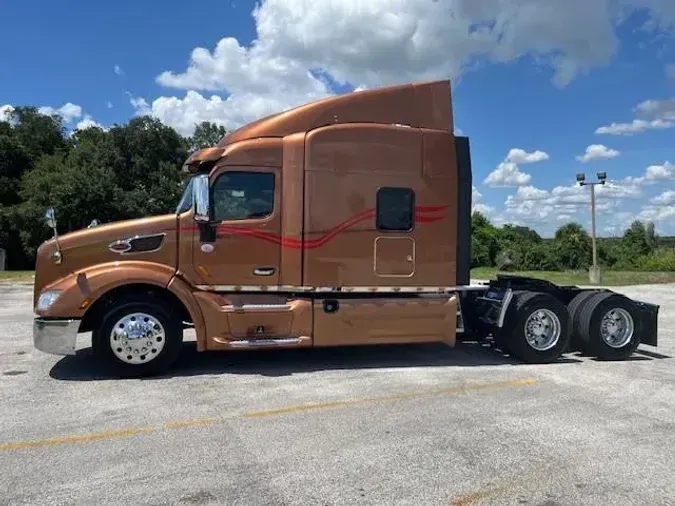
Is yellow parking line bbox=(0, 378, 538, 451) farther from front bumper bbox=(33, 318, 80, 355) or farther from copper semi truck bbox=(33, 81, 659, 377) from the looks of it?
front bumper bbox=(33, 318, 80, 355)

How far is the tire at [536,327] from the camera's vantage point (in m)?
8.44

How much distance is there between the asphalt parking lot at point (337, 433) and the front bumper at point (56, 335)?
0.43 m

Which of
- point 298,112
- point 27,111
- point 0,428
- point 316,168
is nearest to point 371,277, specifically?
point 316,168

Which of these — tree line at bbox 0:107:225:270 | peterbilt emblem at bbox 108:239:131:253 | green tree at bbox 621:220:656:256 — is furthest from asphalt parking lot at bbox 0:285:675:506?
green tree at bbox 621:220:656:256

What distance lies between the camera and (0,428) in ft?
17.8

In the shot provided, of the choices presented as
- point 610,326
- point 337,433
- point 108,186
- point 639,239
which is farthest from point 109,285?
point 639,239

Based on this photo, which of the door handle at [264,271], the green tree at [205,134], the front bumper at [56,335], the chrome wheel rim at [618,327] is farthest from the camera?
the green tree at [205,134]

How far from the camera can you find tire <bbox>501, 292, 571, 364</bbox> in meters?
8.44

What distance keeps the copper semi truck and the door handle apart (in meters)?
0.02

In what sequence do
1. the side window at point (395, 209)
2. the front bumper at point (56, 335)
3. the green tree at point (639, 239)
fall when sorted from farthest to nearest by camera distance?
the green tree at point (639, 239), the side window at point (395, 209), the front bumper at point (56, 335)

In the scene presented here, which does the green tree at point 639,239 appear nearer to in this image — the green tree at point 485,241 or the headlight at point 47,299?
the green tree at point 485,241

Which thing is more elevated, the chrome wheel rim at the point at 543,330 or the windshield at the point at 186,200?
the windshield at the point at 186,200

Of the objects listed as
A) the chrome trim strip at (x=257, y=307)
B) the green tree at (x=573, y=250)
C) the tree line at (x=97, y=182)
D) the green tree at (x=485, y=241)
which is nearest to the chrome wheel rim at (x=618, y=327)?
the chrome trim strip at (x=257, y=307)

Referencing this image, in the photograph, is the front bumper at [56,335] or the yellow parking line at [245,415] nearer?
the yellow parking line at [245,415]
